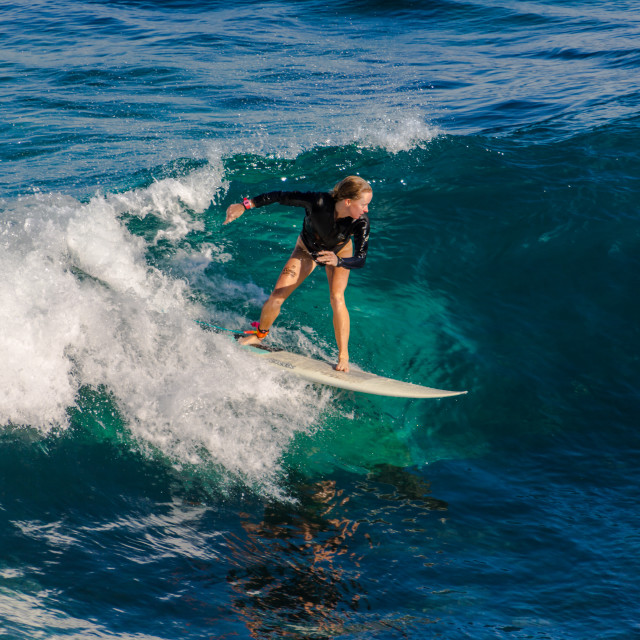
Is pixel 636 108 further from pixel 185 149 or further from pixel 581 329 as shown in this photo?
pixel 185 149

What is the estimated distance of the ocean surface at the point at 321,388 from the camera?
4535 mm

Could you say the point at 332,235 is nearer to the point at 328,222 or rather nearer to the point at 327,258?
the point at 328,222

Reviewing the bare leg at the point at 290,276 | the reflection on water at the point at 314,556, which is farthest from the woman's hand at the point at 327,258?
the reflection on water at the point at 314,556

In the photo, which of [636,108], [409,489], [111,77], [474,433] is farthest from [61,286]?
[111,77]

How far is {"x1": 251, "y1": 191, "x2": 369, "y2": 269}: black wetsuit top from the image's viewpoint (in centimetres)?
597

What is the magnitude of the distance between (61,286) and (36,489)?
2.26 meters

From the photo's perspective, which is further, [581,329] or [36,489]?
[581,329]

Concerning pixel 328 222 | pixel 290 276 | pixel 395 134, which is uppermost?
pixel 395 134

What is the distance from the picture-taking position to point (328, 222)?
603 cm

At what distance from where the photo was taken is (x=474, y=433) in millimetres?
6551

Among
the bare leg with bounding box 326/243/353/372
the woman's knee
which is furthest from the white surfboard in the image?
the woman's knee

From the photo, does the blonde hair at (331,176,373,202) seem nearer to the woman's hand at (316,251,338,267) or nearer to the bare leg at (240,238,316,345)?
the woman's hand at (316,251,338,267)

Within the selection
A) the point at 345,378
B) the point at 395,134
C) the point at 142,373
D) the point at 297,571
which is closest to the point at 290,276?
the point at 345,378

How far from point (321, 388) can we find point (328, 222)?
5.69 feet
